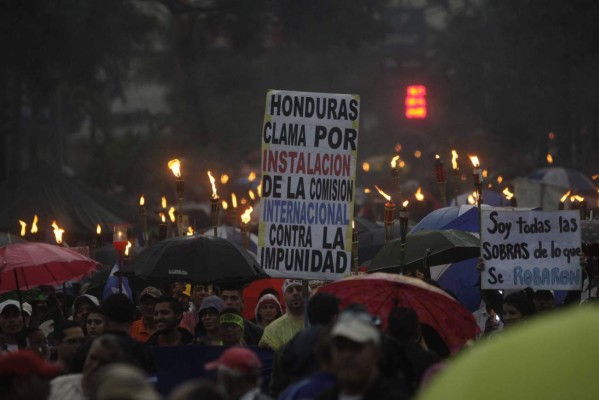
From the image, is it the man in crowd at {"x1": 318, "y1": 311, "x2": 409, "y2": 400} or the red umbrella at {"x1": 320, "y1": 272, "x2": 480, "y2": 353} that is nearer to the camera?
the man in crowd at {"x1": 318, "y1": 311, "x2": 409, "y2": 400}

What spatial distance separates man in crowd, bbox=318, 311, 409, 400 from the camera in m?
5.71

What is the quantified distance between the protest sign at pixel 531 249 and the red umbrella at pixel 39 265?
315cm

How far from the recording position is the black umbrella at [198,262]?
36.6ft

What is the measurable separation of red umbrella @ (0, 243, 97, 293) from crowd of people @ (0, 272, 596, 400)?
1.22ft

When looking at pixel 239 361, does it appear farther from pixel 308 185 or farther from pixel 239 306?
pixel 239 306

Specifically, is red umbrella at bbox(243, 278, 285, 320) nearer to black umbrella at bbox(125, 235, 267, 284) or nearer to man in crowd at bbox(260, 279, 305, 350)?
black umbrella at bbox(125, 235, 267, 284)

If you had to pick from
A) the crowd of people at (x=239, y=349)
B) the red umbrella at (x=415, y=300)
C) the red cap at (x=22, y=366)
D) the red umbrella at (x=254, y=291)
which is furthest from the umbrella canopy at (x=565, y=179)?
the red cap at (x=22, y=366)

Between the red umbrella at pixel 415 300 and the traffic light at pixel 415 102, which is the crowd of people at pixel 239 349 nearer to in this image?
the red umbrella at pixel 415 300

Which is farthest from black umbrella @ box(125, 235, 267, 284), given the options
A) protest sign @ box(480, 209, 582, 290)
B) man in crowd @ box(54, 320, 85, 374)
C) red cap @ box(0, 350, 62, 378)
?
red cap @ box(0, 350, 62, 378)

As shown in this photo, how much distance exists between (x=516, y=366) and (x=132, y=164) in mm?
43536

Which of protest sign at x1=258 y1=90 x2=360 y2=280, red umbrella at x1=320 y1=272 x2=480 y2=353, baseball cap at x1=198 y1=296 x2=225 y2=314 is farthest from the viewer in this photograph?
baseball cap at x1=198 y1=296 x2=225 y2=314

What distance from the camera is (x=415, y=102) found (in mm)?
33750

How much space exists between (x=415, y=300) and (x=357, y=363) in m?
3.19

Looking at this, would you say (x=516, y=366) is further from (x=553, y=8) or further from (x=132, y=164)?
(x=132, y=164)
